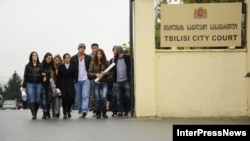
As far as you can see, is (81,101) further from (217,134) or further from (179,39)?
(217,134)

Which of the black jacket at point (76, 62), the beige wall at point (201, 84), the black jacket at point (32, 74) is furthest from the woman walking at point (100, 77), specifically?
the beige wall at point (201, 84)

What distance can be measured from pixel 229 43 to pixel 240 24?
51cm

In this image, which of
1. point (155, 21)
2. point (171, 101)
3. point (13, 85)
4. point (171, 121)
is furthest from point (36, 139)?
point (13, 85)

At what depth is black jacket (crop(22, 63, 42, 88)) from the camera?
17.5 m

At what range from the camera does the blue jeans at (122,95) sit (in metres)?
17.5

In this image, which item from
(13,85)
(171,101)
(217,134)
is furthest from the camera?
(13,85)

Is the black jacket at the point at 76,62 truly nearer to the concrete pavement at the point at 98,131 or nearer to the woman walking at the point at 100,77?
the woman walking at the point at 100,77

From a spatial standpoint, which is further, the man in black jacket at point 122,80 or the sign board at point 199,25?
the man in black jacket at point 122,80

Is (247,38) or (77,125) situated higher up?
(247,38)

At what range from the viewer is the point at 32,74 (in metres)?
17.6

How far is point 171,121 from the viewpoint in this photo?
1519 centimetres

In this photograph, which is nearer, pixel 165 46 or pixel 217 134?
pixel 217 134

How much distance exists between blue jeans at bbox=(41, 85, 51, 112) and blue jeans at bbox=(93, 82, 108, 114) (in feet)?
3.87

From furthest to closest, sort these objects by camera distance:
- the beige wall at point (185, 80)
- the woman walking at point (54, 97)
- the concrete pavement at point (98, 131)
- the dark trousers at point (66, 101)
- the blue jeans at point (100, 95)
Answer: the woman walking at point (54, 97) → the dark trousers at point (66, 101) → the blue jeans at point (100, 95) → the beige wall at point (185, 80) → the concrete pavement at point (98, 131)
